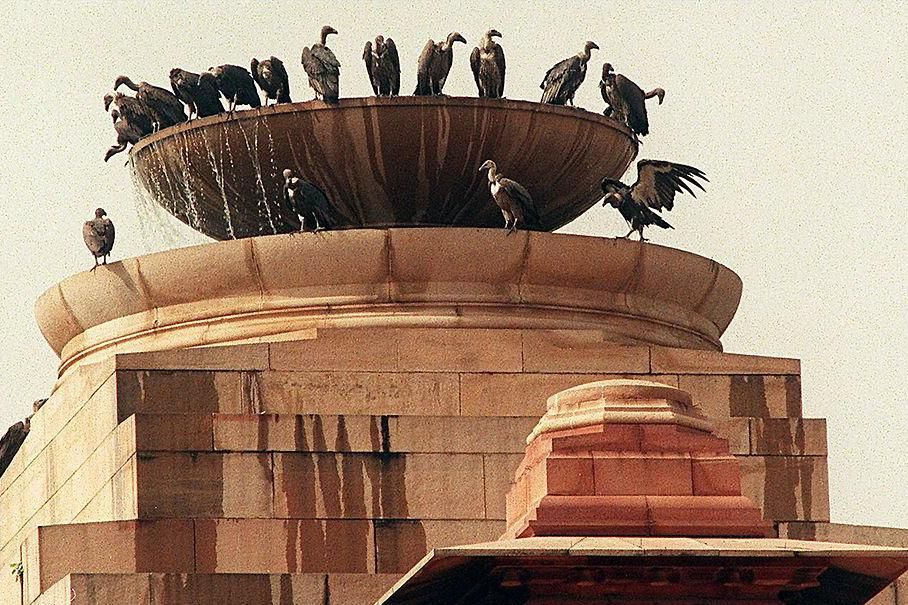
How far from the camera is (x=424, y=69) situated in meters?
41.2

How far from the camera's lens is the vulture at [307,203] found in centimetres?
3941

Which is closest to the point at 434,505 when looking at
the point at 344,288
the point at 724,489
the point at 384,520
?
the point at 384,520

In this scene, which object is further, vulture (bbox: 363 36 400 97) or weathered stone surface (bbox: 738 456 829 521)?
vulture (bbox: 363 36 400 97)

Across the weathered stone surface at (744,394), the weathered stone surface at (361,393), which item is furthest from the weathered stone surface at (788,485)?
the weathered stone surface at (361,393)

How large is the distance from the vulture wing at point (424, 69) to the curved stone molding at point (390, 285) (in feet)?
8.71

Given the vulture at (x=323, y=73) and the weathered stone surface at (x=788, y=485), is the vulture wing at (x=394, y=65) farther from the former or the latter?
the weathered stone surface at (x=788, y=485)

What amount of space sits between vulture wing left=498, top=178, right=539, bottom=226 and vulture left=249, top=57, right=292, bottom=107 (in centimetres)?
293

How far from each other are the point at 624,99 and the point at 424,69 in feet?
7.59

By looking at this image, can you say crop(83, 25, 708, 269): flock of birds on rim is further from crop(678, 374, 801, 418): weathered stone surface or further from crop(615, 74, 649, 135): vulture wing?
crop(678, 374, 801, 418): weathered stone surface

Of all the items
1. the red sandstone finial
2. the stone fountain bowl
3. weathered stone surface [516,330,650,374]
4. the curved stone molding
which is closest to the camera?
the red sandstone finial

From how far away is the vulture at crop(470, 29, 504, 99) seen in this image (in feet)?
135

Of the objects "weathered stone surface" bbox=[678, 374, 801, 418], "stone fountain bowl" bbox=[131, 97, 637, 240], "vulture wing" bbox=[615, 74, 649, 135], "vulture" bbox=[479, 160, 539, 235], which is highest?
"vulture wing" bbox=[615, 74, 649, 135]

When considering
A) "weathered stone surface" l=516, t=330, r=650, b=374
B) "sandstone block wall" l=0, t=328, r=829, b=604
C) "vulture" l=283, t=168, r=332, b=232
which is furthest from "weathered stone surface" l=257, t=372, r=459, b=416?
"vulture" l=283, t=168, r=332, b=232

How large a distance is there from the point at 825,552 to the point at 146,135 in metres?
13.6
